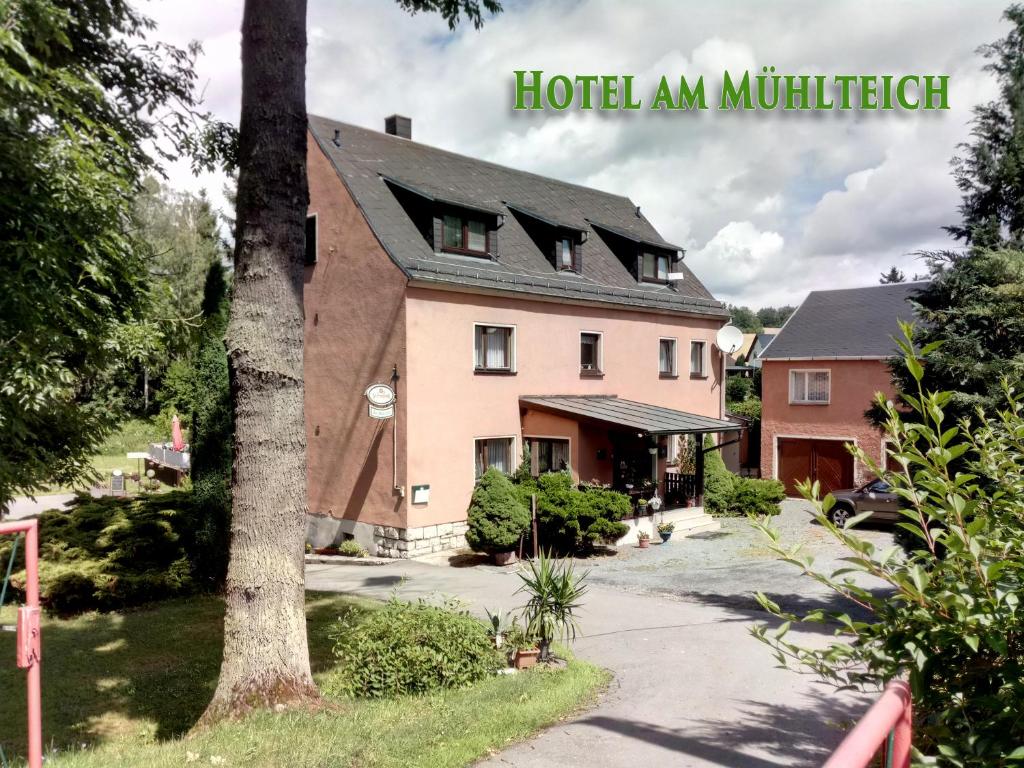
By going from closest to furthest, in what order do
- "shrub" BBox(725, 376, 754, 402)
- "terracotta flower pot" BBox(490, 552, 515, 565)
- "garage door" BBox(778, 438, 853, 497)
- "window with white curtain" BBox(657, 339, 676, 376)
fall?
"terracotta flower pot" BBox(490, 552, 515, 565) → "window with white curtain" BBox(657, 339, 676, 376) → "garage door" BBox(778, 438, 853, 497) → "shrub" BBox(725, 376, 754, 402)

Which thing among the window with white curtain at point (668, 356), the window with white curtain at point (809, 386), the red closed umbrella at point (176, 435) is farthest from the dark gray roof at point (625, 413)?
the red closed umbrella at point (176, 435)

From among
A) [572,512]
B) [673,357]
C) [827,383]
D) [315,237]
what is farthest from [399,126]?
[827,383]

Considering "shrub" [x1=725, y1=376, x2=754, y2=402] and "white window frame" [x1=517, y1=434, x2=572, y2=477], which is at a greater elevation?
"shrub" [x1=725, y1=376, x2=754, y2=402]

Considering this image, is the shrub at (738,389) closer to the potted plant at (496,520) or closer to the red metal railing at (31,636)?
the potted plant at (496,520)

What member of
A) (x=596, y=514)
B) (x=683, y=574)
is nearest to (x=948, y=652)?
(x=683, y=574)

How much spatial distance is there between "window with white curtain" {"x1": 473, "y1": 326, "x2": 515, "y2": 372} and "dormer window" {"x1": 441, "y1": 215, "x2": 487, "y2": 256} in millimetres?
2248

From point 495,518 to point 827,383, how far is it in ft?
60.9

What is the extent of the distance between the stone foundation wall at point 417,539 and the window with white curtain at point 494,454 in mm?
1853

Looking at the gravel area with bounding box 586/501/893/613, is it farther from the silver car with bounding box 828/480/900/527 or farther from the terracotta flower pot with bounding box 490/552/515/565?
the terracotta flower pot with bounding box 490/552/515/565

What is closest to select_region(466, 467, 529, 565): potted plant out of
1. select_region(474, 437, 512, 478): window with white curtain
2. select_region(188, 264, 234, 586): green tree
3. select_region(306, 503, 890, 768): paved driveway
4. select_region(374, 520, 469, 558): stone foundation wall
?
select_region(306, 503, 890, 768): paved driveway

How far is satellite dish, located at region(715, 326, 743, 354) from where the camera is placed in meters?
28.3

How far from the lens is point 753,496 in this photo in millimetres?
25078

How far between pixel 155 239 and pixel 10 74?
42.9 metres

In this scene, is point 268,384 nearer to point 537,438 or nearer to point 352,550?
point 352,550
